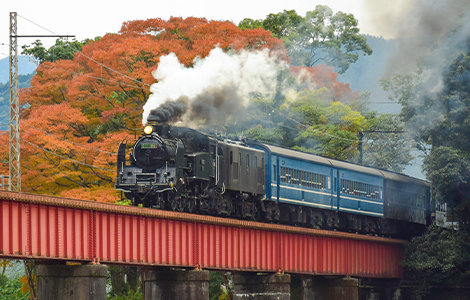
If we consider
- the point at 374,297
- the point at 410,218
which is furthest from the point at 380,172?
the point at 374,297

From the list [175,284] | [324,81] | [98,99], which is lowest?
[175,284]

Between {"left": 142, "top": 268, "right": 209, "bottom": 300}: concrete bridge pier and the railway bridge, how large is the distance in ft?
0.13

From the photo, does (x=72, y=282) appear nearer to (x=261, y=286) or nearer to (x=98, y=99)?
(x=261, y=286)

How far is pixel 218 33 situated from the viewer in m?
55.6

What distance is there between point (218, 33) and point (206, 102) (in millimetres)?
19107

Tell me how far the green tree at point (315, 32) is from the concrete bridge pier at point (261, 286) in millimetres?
35602

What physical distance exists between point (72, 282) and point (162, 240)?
4.52 meters

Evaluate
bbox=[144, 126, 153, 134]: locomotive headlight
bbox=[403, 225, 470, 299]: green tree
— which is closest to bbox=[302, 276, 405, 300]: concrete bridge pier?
bbox=[403, 225, 470, 299]: green tree

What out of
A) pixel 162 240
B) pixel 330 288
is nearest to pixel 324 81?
pixel 330 288

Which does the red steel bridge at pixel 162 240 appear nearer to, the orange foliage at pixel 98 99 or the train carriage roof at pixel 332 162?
the train carriage roof at pixel 332 162

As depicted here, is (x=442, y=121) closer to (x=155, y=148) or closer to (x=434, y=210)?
(x=434, y=210)

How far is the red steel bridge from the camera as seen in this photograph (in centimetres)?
2286

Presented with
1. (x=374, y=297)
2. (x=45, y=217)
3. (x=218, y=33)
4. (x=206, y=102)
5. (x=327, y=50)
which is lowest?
(x=374, y=297)

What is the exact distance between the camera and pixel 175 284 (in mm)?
31047
